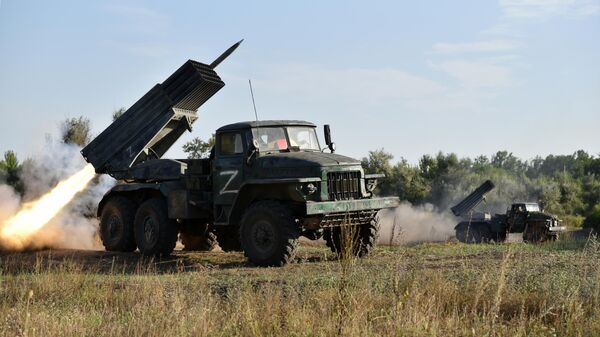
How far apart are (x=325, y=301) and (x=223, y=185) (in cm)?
675

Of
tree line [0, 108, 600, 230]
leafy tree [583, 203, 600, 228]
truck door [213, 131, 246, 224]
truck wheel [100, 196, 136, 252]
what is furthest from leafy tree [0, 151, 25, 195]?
leafy tree [583, 203, 600, 228]

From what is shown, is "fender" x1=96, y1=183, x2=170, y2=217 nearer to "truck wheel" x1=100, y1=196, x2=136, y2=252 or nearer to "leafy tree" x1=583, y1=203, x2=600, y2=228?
"truck wheel" x1=100, y1=196, x2=136, y2=252

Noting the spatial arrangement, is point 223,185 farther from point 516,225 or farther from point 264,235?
point 516,225

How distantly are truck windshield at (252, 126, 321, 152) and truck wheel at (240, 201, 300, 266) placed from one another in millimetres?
1275

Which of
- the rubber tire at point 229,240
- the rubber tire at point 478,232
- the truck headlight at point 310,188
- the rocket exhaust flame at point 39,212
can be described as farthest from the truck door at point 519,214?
the rocket exhaust flame at point 39,212

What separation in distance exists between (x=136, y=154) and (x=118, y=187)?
38.5 inches

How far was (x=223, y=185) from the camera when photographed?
14.5 metres

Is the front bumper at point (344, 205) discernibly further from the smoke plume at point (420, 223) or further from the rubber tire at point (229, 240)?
the smoke plume at point (420, 223)

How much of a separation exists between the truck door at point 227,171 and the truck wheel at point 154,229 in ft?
4.81

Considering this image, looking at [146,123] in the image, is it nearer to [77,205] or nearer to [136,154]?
[136,154]

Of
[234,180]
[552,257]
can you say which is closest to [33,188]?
[234,180]

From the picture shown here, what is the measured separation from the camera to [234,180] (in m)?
14.4

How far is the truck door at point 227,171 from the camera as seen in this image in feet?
47.0

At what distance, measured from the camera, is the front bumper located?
12.9 meters
